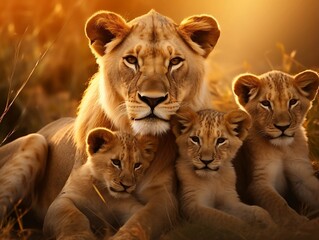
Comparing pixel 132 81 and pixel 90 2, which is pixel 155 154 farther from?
pixel 90 2

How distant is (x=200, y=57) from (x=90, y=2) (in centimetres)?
970

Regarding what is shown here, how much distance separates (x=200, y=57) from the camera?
6.31m

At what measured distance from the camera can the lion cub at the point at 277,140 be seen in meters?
6.00

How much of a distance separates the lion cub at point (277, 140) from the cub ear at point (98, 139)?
99 cm

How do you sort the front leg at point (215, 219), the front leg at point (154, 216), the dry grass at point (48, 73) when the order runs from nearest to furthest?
1. the front leg at point (215, 219)
2. the front leg at point (154, 216)
3. the dry grass at point (48, 73)

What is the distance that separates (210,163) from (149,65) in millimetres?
744

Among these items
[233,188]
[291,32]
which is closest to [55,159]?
[233,188]

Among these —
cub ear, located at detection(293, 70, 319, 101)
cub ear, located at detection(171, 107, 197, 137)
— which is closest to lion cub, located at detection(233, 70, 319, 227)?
cub ear, located at detection(293, 70, 319, 101)

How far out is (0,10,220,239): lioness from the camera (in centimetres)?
578

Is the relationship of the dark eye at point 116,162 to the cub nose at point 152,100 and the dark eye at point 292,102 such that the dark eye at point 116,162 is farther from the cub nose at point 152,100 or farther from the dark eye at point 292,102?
the dark eye at point 292,102

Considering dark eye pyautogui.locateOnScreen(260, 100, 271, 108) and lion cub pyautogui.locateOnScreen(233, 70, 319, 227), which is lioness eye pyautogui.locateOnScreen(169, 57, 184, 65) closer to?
lion cub pyautogui.locateOnScreen(233, 70, 319, 227)

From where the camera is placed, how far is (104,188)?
5957mm

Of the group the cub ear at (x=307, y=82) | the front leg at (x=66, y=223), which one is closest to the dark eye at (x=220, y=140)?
the cub ear at (x=307, y=82)

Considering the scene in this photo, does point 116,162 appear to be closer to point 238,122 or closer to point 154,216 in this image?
point 154,216
